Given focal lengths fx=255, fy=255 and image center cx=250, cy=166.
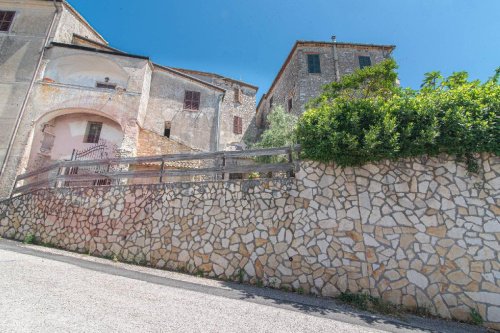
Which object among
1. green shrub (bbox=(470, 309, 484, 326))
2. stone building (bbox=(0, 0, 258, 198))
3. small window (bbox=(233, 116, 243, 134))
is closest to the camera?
green shrub (bbox=(470, 309, 484, 326))

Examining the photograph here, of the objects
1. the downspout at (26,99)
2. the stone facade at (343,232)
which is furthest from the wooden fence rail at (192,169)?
the downspout at (26,99)

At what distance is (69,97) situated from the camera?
13.9 m

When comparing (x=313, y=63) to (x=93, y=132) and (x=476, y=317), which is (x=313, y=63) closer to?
(x=93, y=132)

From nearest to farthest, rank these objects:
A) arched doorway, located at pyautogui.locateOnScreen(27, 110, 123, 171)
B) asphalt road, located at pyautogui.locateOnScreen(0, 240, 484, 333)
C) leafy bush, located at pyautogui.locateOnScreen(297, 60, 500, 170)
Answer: asphalt road, located at pyautogui.locateOnScreen(0, 240, 484, 333) < leafy bush, located at pyautogui.locateOnScreen(297, 60, 500, 170) < arched doorway, located at pyautogui.locateOnScreen(27, 110, 123, 171)

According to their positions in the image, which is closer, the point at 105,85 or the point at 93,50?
the point at 93,50

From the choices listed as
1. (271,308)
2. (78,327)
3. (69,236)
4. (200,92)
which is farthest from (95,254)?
(200,92)

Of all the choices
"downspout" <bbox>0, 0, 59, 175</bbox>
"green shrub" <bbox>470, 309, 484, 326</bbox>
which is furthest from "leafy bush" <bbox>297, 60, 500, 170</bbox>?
"downspout" <bbox>0, 0, 59, 175</bbox>

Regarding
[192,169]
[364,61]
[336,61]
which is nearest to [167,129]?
[192,169]

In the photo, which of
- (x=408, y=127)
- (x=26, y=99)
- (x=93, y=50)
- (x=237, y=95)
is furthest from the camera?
(x=237, y=95)

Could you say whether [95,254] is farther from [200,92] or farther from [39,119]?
[200,92]

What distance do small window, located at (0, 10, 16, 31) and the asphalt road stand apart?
15399 millimetres

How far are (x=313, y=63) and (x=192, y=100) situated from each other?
907 centimetres

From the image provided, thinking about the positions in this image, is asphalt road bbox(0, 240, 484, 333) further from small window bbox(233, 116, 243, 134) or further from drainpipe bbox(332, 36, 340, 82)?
→ drainpipe bbox(332, 36, 340, 82)

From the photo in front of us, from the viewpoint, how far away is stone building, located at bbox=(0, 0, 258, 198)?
13.1 metres
